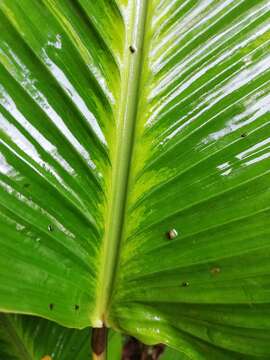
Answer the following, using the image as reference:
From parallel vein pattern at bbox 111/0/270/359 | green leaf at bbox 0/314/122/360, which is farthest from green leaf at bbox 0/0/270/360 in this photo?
green leaf at bbox 0/314/122/360

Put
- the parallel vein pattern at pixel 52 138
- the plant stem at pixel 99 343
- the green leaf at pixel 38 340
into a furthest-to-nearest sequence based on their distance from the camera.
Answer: the green leaf at pixel 38 340
the plant stem at pixel 99 343
the parallel vein pattern at pixel 52 138

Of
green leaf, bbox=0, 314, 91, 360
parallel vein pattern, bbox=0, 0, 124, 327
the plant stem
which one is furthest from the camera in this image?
green leaf, bbox=0, 314, 91, 360

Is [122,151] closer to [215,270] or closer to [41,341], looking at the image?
[215,270]

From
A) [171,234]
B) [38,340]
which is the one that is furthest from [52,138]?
[38,340]

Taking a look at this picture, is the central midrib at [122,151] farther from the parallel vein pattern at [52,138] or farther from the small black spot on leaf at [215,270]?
the small black spot on leaf at [215,270]

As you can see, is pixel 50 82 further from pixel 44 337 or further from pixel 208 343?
pixel 44 337

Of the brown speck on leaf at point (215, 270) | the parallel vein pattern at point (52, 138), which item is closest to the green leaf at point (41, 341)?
the parallel vein pattern at point (52, 138)

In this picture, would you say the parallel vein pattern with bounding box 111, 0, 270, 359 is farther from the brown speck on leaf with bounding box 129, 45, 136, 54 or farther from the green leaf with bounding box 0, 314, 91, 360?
the green leaf with bounding box 0, 314, 91, 360
